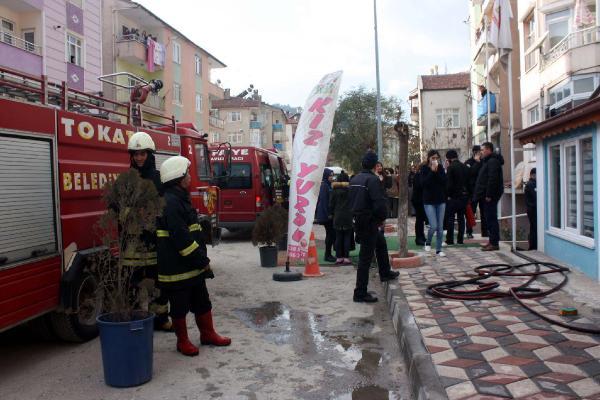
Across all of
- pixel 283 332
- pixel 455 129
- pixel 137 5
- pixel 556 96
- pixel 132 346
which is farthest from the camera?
pixel 455 129

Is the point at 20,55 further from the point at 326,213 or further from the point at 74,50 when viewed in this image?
the point at 326,213

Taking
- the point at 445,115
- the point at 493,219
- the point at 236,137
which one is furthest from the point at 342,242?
the point at 236,137

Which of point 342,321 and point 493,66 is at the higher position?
point 493,66

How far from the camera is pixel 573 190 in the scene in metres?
7.75

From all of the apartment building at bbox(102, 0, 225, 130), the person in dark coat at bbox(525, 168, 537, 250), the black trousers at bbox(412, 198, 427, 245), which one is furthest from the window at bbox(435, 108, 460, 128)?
the person in dark coat at bbox(525, 168, 537, 250)

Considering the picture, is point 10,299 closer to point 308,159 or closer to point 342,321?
point 342,321

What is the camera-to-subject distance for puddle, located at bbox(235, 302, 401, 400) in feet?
14.2

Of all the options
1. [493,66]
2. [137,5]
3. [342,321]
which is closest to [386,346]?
[342,321]

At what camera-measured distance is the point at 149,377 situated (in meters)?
→ 4.43

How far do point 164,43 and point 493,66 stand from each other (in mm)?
19672

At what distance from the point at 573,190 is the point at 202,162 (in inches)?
235

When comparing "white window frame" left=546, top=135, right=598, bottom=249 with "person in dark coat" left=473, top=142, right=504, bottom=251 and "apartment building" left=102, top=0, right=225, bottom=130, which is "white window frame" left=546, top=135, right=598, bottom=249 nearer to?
"person in dark coat" left=473, top=142, right=504, bottom=251

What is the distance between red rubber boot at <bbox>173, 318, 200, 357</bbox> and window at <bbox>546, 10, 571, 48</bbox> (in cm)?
1910

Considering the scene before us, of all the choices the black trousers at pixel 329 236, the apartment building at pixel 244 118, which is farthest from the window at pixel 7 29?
the apartment building at pixel 244 118
